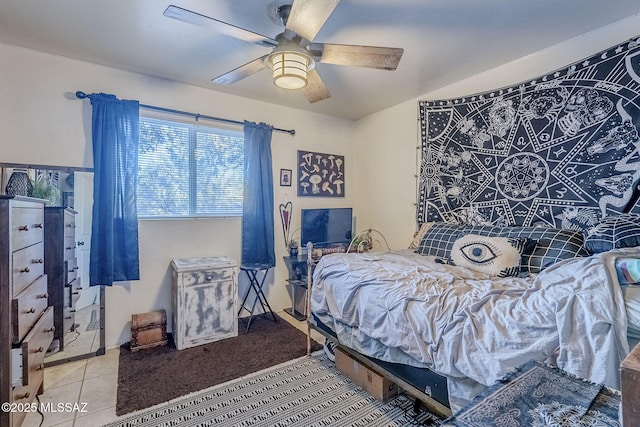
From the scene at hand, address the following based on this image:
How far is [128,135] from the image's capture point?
2.59 m

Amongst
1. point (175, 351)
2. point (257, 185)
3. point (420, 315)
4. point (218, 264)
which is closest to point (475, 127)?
point (420, 315)

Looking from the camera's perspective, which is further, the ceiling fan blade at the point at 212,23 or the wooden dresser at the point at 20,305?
the ceiling fan blade at the point at 212,23

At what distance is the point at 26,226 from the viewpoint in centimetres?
152

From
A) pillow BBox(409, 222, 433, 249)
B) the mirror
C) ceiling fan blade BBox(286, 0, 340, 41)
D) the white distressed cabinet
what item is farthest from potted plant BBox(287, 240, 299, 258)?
ceiling fan blade BBox(286, 0, 340, 41)

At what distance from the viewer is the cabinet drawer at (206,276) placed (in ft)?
8.49

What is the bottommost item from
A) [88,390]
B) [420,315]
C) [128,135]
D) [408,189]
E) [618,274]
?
[88,390]

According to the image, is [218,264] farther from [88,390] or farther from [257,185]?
[88,390]

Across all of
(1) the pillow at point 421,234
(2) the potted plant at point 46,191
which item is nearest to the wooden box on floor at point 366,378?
(1) the pillow at point 421,234

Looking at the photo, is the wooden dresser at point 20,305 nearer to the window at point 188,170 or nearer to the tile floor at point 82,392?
the tile floor at point 82,392

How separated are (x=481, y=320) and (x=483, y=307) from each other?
0.07 metres

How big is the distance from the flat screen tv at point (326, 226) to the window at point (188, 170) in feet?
2.55

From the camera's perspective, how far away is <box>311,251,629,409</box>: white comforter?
3.36 feet

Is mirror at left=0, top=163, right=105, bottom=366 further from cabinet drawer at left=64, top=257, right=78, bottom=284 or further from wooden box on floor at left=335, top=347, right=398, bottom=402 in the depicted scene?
wooden box on floor at left=335, top=347, right=398, bottom=402

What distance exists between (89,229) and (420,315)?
8.60ft
